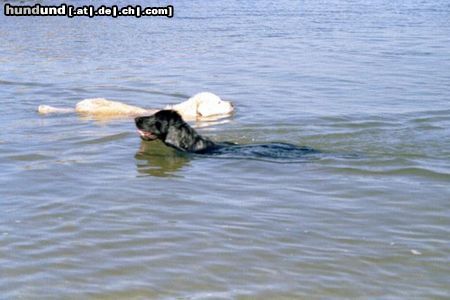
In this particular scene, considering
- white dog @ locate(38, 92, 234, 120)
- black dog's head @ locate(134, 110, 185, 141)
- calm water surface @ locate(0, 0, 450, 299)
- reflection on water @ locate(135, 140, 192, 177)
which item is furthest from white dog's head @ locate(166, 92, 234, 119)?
black dog's head @ locate(134, 110, 185, 141)

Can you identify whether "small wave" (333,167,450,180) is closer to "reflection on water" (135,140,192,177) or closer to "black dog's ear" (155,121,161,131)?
"reflection on water" (135,140,192,177)

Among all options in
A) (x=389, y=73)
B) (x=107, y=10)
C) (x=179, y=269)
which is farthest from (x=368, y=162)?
(x=107, y=10)

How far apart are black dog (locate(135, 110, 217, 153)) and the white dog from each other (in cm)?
206

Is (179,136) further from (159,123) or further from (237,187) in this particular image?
(237,187)

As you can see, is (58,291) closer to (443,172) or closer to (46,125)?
(443,172)

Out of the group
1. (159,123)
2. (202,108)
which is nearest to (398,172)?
(159,123)

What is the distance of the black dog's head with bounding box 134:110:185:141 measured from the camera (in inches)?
378

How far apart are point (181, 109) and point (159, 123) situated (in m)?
2.25

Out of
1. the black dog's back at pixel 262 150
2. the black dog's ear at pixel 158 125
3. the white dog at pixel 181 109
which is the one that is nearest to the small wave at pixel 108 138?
the black dog's ear at pixel 158 125

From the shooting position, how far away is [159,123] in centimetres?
964

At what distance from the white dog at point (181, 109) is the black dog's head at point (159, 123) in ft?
6.73

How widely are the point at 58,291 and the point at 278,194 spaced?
9.45ft

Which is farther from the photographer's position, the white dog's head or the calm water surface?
the white dog's head

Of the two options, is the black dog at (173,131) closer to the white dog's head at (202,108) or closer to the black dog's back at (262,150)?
the black dog's back at (262,150)
